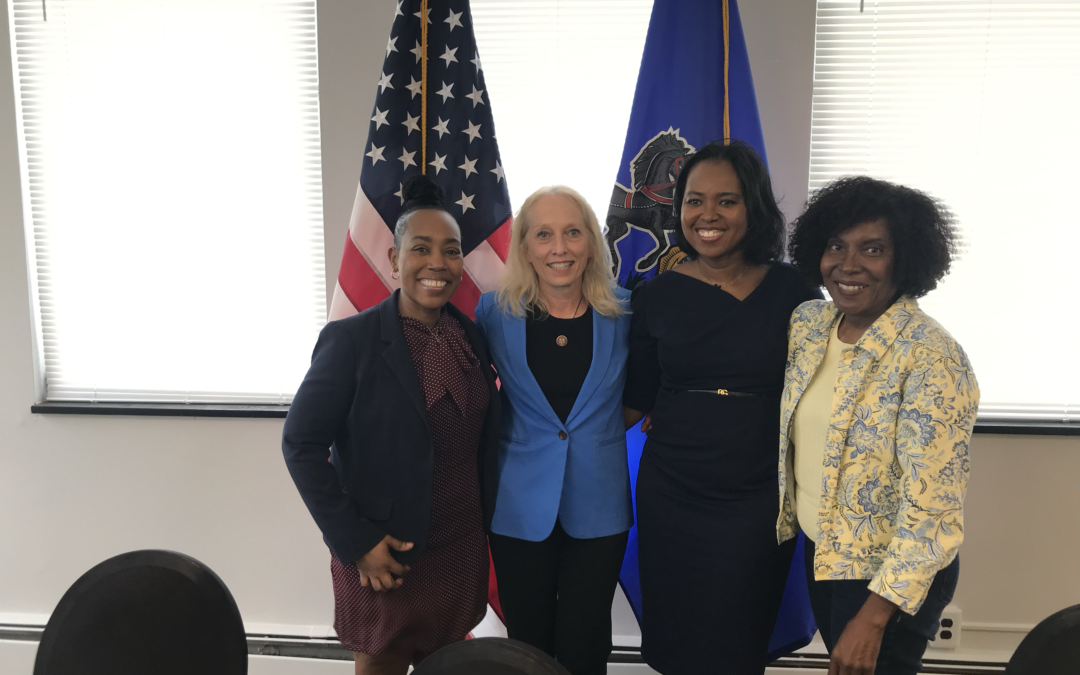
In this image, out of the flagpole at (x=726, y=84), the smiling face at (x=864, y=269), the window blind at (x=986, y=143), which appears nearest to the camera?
the smiling face at (x=864, y=269)

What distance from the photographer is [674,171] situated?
206 centimetres

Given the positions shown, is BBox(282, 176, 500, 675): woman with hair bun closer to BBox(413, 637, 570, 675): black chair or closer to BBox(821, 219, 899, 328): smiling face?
BBox(413, 637, 570, 675): black chair

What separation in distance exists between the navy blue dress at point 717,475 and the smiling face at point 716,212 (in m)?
0.11

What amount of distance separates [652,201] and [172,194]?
1.95 meters

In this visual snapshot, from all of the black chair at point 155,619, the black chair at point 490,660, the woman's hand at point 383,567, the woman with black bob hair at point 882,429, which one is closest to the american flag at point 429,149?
the woman's hand at point 383,567

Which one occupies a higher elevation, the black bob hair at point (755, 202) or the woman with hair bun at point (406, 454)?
the black bob hair at point (755, 202)

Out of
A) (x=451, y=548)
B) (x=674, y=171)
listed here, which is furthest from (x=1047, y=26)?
(x=451, y=548)

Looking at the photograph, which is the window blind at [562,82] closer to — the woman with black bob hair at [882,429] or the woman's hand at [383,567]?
the woman with black bob hair at [882,429]

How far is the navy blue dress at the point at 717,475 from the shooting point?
1497mm

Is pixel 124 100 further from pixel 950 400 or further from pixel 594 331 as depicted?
pixel 950 400

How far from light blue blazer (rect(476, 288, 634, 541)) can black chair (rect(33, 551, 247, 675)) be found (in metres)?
0.68

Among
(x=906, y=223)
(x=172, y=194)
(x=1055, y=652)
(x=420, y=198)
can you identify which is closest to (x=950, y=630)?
(x=1055, y=652)

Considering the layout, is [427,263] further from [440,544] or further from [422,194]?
[440,544]

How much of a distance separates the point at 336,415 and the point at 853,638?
1.22 meters
